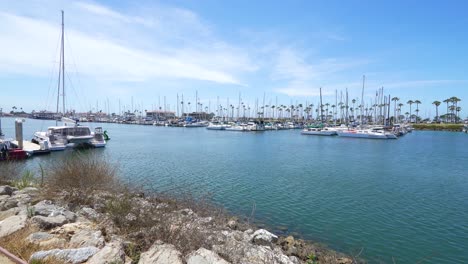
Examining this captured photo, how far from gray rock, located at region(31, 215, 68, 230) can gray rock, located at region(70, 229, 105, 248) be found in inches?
39.7

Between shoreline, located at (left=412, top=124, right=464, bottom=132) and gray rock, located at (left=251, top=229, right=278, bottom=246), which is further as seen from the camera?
shoreline, located at (left=412, top=124, right=464, bottom=132)

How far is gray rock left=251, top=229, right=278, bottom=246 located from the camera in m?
11.6

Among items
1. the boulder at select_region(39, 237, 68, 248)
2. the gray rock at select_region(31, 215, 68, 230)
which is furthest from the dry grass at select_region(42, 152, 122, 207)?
the boulder at select_region(39, 237, 68, 248)

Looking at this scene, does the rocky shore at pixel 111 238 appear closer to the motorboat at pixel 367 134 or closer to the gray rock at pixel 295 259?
the gray rock at pixel 295 259

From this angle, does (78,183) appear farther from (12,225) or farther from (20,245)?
(20,245)

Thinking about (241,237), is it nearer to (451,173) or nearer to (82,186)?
(82,186)

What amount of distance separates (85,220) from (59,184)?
3848 millimetres

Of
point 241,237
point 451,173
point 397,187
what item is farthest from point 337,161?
point 241,237

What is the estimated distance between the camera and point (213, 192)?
21125 millimetres

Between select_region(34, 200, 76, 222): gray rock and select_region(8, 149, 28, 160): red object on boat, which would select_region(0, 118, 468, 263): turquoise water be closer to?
select_region(8, 149, 28, 160): red object on boat

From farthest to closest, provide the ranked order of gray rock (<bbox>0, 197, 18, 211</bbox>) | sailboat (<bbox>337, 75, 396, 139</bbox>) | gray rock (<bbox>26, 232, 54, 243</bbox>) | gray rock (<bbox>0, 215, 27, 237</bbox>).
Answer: sailboat (<bbox>337, 75, 396, 139</bbox>) → gray rock (<bbox>0, 197, 18, 211</bbox>) → gray rock (<bbox>0, 215, 27, 237</bbox>) → gray rock (<bbox>26, 232, 54, 243</bbox>)

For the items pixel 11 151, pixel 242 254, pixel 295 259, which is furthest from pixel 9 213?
pixel 11 151

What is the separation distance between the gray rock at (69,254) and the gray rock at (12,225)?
2.04m

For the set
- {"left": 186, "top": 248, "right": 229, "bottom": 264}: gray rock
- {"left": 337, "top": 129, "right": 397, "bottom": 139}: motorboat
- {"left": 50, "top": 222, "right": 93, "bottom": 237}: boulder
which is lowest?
{"left": 337, "top": 129, "right": 397, "bottom": 139}: motorboat
